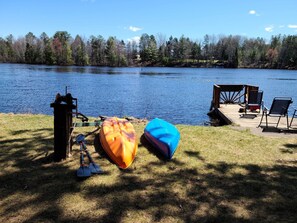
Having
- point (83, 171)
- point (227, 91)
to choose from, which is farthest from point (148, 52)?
point (83, 171)

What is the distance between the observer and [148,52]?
4481 inches

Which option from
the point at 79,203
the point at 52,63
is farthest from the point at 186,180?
the point at 52,63

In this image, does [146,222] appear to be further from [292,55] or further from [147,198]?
[292,55]

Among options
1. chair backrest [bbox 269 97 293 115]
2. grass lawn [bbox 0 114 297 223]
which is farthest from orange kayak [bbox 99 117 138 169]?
chair backrest [bbox 269 97 293 115]

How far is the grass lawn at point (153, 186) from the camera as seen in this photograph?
12.0ft

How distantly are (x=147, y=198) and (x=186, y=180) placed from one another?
38.3 inches

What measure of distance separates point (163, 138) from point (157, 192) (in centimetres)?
219

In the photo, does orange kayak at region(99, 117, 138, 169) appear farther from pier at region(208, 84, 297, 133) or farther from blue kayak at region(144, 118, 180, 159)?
pier at region(208, 84, 297, 133)

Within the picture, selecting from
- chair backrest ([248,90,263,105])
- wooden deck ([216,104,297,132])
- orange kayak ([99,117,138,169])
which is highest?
chair backrest ([248,90,263,105])

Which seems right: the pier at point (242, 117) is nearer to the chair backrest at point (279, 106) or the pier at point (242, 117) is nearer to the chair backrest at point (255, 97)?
the chair backrest at point (255, 97)

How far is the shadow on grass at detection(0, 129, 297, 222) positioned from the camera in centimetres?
364

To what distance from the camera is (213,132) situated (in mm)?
8336

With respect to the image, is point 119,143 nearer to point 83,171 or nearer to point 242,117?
point 83,171

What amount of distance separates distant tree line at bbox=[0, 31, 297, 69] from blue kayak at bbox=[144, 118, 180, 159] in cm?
9706
